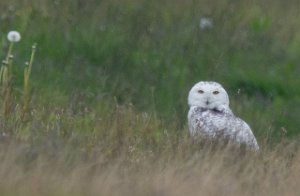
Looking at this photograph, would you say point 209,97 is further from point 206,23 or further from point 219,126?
point 206,23

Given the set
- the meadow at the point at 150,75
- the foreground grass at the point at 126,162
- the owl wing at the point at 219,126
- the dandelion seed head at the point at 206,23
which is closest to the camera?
the foreground grass at the point at 126,162

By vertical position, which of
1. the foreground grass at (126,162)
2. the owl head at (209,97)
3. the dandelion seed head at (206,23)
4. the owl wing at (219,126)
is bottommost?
the foreground grass at (126,162)

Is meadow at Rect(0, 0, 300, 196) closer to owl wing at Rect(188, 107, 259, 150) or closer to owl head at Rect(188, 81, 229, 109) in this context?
owl wing at Rect(188, 107, 259, 150)

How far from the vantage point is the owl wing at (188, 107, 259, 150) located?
1277 centimetres

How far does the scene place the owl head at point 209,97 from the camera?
567 inches

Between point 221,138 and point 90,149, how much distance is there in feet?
4.46

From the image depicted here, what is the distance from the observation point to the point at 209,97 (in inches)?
568

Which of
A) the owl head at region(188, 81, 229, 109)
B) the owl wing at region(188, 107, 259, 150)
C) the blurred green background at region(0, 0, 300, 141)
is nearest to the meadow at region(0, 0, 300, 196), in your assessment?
the blurred green background at region(0, 0, 300, 141)

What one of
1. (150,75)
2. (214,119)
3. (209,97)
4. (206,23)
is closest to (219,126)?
(214,119)

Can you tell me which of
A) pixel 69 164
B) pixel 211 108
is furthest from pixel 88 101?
pixel 69 164

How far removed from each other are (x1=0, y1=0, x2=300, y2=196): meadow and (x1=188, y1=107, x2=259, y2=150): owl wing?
18cm

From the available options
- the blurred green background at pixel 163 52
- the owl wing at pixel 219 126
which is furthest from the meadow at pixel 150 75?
the owl wing at pixel 219 126

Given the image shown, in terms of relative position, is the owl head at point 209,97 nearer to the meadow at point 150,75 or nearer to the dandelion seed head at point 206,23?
the meadow at point 150,75

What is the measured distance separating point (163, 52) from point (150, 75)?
20.1 inches
